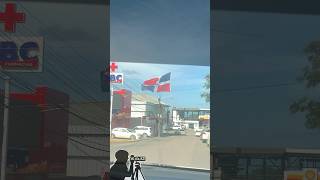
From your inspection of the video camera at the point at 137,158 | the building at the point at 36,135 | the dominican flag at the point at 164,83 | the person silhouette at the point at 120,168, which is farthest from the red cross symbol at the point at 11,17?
the person silhouette at the point at 120,168

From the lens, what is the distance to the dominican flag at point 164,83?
5.34 metres

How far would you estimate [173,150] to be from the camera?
517cm

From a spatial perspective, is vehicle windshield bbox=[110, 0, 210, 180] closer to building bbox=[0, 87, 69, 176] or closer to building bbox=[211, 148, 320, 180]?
building bbox=[211, 148, 320, 180]

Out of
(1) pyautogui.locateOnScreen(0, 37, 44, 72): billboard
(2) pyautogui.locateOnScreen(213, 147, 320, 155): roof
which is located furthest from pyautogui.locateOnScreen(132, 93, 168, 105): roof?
(1) pyautogui.locateOnScreen(0, 37, 44, 72): billboard

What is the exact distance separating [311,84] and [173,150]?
1.50 metres

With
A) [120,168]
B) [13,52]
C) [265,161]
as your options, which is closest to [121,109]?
[13,52]

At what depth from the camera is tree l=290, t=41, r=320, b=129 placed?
17.4 feet

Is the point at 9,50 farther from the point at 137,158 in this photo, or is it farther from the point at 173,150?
the point at 173,150

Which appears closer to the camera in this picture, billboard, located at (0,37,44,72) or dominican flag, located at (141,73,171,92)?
billboard, located at (0,37,44,72)

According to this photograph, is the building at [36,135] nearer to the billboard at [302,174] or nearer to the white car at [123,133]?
the white car at [123,133]

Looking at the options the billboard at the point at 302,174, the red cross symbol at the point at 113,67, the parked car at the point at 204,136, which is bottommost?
the billboard at the point at 302,174

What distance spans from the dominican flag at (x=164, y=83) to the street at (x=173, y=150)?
485mm

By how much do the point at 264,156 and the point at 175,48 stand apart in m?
1.40

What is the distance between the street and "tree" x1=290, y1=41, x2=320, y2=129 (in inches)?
39.0
